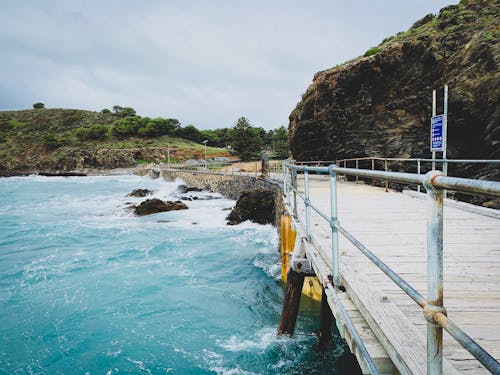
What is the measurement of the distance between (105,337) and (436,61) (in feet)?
59.2

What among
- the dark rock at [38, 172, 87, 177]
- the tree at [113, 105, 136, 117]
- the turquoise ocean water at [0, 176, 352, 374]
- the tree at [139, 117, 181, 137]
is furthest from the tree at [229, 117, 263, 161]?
the tree at [113, 105, 136, 117]

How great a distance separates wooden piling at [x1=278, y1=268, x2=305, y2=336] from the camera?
17.8ft

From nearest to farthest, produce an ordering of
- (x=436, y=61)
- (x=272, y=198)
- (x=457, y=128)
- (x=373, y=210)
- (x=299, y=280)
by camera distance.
A: 1. (x=299, y=280)
2. (x=373, y=210)
3. (x=457, y=128)
4. (x=436, y=61)
5. (x=272, y=198)

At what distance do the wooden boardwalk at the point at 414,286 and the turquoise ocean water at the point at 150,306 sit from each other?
2.80 meters

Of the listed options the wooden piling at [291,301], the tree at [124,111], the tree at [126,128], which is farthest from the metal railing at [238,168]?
the tree at [124,111]

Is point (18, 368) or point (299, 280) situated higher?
point (299, 280)

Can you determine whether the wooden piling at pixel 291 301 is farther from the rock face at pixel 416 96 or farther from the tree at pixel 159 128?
the tree at pixel 159 128

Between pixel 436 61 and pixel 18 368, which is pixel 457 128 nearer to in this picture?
pixel 436 61

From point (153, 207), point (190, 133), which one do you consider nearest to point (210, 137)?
point (190, 133)

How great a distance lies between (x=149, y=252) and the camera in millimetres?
12656

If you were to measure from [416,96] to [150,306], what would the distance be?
16413 mm

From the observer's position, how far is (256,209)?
1680cm

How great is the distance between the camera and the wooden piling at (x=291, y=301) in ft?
17.8

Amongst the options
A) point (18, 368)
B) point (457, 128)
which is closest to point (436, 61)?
point (457, 128)
